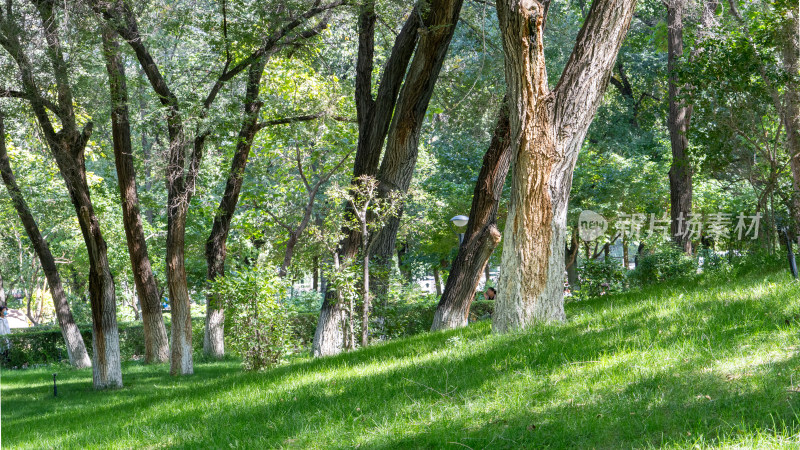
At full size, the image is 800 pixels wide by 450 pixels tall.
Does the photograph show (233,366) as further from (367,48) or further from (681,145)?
(681,145)

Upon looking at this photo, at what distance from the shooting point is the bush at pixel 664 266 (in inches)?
466

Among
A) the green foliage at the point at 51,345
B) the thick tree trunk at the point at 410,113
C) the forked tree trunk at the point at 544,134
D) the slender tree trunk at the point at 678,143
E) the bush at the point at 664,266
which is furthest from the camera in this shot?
the green foliage at the point at 51,345

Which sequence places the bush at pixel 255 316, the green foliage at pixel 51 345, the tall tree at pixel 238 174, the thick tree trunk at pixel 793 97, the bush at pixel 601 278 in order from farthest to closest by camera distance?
1. the green foliage at pixel 51 345
2. the bush at pixel 601 278
3. the tall tree at pixel 238 174
4. the thick tree trunk at pixel 793 97
5. the bush at pixel 255 316

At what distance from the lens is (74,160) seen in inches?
444

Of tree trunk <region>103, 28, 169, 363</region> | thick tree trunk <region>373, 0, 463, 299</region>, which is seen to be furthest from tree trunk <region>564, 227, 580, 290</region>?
tree trunk <region>103, 28, 169, 363</region>

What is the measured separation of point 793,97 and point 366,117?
21.9 ft

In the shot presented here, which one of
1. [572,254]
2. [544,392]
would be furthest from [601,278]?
[572,254]

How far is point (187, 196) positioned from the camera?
12.4 metres

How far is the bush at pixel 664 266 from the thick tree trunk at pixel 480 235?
3547mm

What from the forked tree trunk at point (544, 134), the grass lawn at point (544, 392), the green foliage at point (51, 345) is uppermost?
the forked tree trunk at point (544, 134)

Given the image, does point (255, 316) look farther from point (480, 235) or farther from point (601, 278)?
point (601, 278)

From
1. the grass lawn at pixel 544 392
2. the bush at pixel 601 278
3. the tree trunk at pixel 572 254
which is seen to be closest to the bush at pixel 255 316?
the grass lawn at pixel 544 392

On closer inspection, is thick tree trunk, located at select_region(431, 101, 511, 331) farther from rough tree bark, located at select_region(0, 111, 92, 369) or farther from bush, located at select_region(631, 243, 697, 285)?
rough tree bark, located at select_region(0, 111, 92, 369)

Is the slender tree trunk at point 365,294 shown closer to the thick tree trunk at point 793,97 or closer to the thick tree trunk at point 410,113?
the thick tree trunk at point 410,113
